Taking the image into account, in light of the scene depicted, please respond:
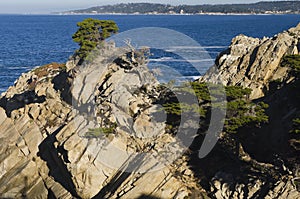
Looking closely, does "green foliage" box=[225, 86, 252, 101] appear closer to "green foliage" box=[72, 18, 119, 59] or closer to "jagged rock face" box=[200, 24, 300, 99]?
"jagged rock face" box=[200, 24, 300, 99]

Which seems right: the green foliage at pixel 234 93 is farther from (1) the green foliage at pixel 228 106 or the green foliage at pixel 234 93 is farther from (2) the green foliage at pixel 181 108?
(2) the green foliage at pixel 181 108

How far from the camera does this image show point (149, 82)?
34.0 meters

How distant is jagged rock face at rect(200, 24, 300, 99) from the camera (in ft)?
107

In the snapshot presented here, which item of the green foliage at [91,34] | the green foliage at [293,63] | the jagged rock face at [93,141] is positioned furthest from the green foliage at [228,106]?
the green foliage at [91,34]

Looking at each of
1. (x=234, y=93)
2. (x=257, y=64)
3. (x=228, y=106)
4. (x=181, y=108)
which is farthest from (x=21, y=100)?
(x=228, y=106)

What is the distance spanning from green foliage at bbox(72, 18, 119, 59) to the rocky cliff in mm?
1240

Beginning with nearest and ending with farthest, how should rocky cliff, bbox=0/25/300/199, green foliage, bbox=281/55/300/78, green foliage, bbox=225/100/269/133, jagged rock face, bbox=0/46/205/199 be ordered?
rocky cliff, bbox=0/25/300/199 < green foliage, bbox=225/100/269/133 < jagged rock face, bbox=0/46/205/199 < green foliage, bbox=281/55/300/78

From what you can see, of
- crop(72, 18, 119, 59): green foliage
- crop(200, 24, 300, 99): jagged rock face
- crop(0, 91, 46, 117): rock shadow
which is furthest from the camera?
crop(72, 18, 119, 59): green foliage

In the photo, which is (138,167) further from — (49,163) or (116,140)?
(49,163)

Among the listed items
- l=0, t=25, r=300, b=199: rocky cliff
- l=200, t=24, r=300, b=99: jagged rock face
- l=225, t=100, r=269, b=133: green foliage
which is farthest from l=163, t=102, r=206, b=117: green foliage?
l=200, t=24, r=300, b=99: jagged rock face

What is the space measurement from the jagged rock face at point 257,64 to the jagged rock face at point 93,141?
19.6 feet

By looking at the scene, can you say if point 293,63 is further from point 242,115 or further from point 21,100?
point 21,100

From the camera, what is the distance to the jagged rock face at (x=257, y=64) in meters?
32.6

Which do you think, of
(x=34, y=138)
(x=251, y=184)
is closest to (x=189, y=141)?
(x=251, y=184)
